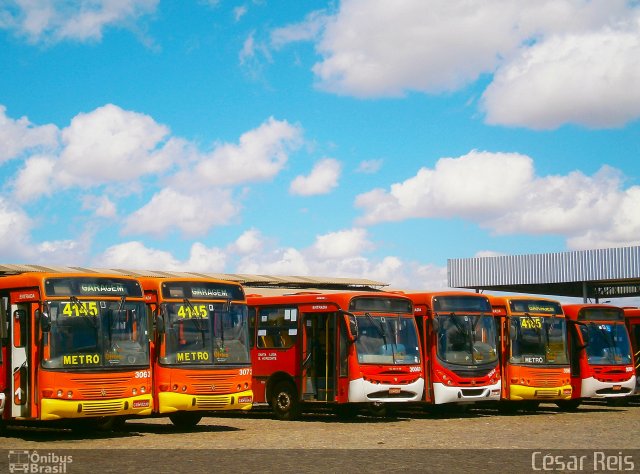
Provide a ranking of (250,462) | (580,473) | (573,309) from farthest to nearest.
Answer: (573,309) < (250,462) < (580,473)

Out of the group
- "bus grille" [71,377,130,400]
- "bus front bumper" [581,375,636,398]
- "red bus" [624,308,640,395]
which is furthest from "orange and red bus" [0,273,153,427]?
"red bus" [624,308,640,395]

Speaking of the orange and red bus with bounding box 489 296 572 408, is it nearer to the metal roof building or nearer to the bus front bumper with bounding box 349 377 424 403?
the bus front bumper with bounding box 349 377 424 403

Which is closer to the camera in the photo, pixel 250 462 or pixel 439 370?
pixel 250 462

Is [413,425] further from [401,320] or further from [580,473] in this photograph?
[580,473]

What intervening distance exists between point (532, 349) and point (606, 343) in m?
2.86

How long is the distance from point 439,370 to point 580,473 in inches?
417

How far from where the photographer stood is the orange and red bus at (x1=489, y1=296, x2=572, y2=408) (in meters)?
24.5

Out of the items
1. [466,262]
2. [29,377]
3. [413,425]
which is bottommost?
[413,425]

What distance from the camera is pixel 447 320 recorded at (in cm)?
2297

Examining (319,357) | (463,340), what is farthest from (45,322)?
(463,340)

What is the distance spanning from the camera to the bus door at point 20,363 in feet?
55.9

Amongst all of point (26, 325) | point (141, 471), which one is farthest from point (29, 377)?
point (141, 471)

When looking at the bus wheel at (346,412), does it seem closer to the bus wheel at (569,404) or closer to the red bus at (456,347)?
the red bus at (456,347)

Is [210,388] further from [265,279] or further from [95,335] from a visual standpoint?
[265,279]
